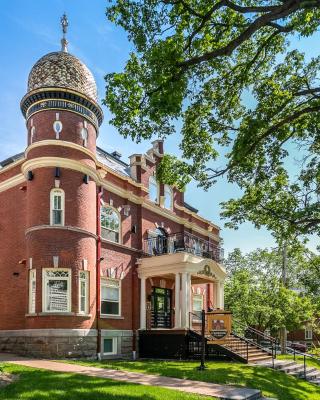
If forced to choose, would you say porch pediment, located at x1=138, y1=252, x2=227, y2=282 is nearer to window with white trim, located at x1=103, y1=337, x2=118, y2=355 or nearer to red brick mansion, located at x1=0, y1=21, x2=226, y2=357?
red brick mansion, located at x1=0, y1=21, x2=226, y2=357

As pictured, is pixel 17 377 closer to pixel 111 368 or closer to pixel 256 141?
pixel 111 368

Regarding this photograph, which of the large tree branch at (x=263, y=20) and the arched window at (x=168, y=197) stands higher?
the large tree branch at (x=263, y=20)

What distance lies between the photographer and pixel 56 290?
695 inches

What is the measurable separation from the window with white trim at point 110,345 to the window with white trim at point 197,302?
8.57m

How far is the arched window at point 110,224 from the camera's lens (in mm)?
20750

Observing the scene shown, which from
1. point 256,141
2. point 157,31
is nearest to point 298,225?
point 256,141

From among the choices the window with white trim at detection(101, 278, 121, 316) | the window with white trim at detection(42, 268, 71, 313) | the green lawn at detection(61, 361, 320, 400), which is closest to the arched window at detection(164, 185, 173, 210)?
the window with white trim at detection(101, 278, 121, 316)

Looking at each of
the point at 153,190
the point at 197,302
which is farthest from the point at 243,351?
the point at 153,190

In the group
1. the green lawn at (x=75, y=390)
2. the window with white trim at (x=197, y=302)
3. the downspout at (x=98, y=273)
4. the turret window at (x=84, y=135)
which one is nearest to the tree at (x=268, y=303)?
the window with white trim at (x=197, y=302)

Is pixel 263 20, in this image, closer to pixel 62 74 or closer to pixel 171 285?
pixel 62 74

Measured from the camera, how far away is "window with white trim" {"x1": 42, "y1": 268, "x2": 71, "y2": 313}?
17.5m

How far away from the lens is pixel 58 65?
19375 mm

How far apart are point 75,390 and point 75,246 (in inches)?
350

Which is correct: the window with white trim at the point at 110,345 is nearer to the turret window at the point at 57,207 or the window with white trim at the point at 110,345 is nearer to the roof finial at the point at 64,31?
the turret window at the point at 57,207
